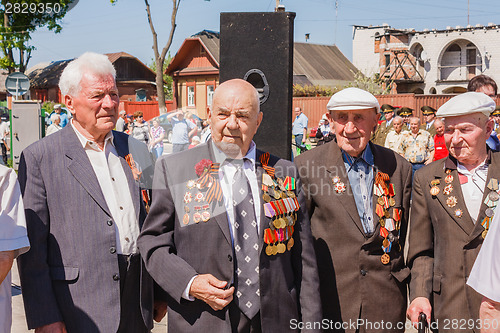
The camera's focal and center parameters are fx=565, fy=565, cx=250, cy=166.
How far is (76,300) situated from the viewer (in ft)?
9.22

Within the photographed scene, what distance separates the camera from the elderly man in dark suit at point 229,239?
2.57m

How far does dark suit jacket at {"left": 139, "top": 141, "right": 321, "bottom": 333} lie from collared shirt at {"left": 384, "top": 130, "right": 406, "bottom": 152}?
8.48m

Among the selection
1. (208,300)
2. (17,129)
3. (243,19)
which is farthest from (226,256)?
(17,129)

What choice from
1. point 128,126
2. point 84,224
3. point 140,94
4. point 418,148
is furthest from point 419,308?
point 140,94

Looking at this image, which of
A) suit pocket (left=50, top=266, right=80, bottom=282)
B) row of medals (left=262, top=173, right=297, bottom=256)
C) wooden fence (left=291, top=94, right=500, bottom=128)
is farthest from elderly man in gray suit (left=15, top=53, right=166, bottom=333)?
wooden fence (left=291, top=94, right=500, bottom=128)

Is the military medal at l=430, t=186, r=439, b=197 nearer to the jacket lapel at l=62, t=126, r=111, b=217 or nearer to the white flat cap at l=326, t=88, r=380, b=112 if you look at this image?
the white flat cap at l=326, t=88, r=380, b=112

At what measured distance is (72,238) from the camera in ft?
9.25

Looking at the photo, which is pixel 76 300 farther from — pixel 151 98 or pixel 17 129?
pixel 151 98

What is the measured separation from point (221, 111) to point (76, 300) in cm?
119

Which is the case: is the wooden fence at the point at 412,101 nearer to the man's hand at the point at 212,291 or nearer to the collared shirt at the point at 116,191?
the collared shirt at the point at 116,191

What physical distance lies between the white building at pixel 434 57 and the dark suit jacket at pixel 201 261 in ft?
148

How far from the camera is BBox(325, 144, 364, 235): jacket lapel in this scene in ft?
10.4

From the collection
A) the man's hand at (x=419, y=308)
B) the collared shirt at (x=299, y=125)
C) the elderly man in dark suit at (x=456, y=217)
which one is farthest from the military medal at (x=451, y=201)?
the collared shirt at (x=299, y=125)

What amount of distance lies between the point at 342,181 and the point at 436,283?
2.52 feet
